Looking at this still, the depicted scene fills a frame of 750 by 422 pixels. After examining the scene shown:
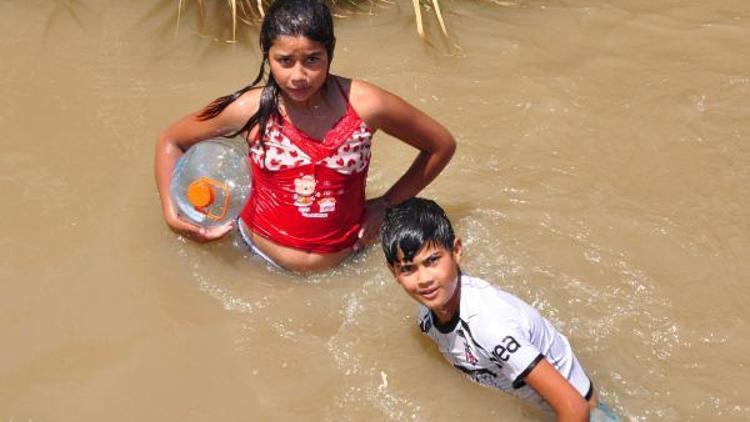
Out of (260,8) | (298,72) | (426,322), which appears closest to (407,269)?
(426,322)

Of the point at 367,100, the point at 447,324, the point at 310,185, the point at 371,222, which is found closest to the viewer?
the point at 447,324

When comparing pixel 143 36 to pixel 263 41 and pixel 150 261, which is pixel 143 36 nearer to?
pixel 150 261

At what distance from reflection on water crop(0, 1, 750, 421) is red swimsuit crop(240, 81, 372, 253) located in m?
0.20

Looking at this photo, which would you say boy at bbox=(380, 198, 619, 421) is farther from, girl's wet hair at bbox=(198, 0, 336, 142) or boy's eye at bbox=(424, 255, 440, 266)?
girl's wet hair at bbox=(198, 0, 336, 142)

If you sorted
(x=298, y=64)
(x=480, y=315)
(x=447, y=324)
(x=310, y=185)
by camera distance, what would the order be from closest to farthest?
(x=480, y=315) < (x=447, y=324) < (x=298, y=64) < (x=310, y=185)

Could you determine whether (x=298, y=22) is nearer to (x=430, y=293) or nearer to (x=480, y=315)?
(x=430, y=293)

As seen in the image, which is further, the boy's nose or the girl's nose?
the girl's nose

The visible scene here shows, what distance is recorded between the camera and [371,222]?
3.87 metres

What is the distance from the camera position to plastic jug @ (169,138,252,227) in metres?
3.84

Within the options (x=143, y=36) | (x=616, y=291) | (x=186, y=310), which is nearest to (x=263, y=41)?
(x=186, y=310)

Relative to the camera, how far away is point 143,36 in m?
5.11

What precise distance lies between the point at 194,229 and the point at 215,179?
0.23 m

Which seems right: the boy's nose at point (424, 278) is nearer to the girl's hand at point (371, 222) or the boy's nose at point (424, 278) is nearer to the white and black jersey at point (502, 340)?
the white and black jersey at point (502, 340)

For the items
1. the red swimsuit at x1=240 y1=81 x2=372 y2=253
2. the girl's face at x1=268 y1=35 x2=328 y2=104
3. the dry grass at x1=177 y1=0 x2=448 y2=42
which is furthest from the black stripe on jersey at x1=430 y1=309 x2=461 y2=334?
the dry grass at x1=177 y1=0 x2=448 y2=42
